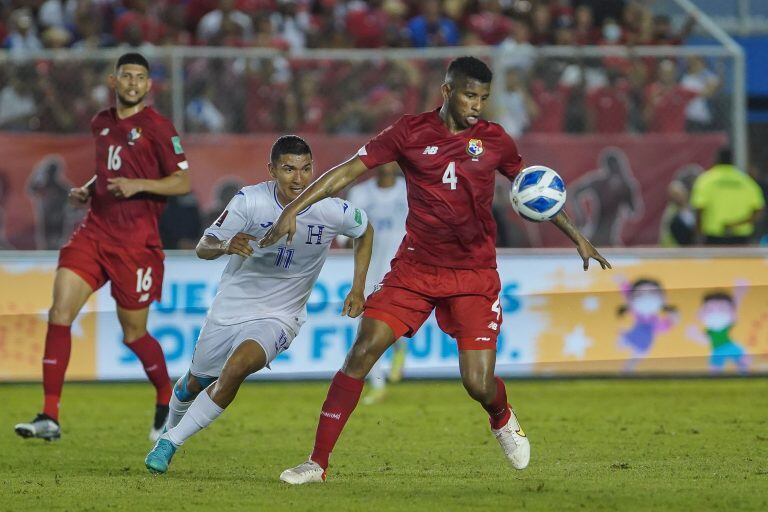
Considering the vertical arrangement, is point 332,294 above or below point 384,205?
below

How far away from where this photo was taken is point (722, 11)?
21234 mm

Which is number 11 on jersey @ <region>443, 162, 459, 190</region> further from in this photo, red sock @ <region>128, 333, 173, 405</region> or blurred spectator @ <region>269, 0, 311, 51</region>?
blurred spectator @ <region>269, 0, 311, 51</region>

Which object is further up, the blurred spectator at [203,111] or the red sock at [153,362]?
the blurred spectator at [203,111]

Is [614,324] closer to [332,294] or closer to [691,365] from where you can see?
[691,365]

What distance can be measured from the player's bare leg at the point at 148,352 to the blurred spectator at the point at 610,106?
7825 millimetres

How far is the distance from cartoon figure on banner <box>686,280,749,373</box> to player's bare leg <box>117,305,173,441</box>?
19.3 feet

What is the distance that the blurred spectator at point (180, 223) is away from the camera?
52.9 feet

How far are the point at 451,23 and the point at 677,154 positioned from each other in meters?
4.11

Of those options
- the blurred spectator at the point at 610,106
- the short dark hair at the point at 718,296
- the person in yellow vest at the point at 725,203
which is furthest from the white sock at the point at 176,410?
the person in yellow vest at the point at 725,203

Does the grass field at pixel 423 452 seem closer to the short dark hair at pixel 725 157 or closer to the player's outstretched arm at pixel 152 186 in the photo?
the player's outstretched arm at pixel 152 186

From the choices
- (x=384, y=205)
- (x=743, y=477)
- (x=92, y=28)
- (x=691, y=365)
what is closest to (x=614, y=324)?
(x=691, y=365)

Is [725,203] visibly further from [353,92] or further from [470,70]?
[470,70]

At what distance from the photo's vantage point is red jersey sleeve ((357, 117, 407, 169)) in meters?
7.85

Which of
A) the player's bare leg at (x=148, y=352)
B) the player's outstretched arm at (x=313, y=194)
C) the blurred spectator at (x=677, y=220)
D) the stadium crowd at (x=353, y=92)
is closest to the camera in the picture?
the player's outstretched arm at (x=313, y=194)
